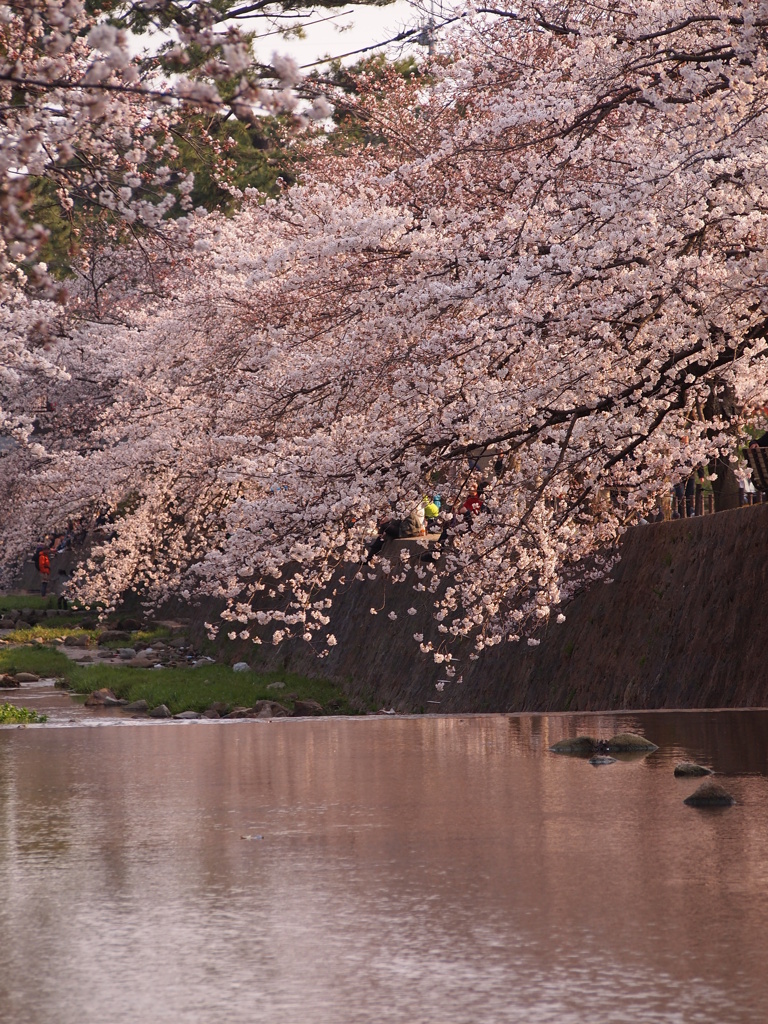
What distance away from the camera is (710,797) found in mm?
7078

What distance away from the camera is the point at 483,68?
51.9ft

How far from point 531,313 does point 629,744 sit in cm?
367

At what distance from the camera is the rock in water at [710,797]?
7062mm

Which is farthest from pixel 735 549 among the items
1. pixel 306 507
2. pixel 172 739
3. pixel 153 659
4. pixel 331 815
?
pixel 153 659

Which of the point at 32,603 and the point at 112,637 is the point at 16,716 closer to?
the point at 112,637

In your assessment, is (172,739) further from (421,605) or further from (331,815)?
(421,605)

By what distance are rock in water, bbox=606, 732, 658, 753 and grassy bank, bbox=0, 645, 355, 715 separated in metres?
11.0

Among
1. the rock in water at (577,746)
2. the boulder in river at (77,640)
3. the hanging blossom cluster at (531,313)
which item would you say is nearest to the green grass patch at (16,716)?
the hanging blossom cluster at (531,313)

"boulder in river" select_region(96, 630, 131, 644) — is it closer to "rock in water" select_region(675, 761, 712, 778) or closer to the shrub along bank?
the shrub along bank

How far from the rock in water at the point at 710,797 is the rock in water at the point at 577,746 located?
93.0 inches

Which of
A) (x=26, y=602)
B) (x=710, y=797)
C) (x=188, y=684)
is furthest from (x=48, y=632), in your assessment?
(x=710, y=797)

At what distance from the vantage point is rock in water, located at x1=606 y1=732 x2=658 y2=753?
30.7 ft

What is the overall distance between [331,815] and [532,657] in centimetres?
971

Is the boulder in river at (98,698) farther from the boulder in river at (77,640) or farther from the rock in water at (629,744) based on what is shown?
the rock in water at (629,744)
